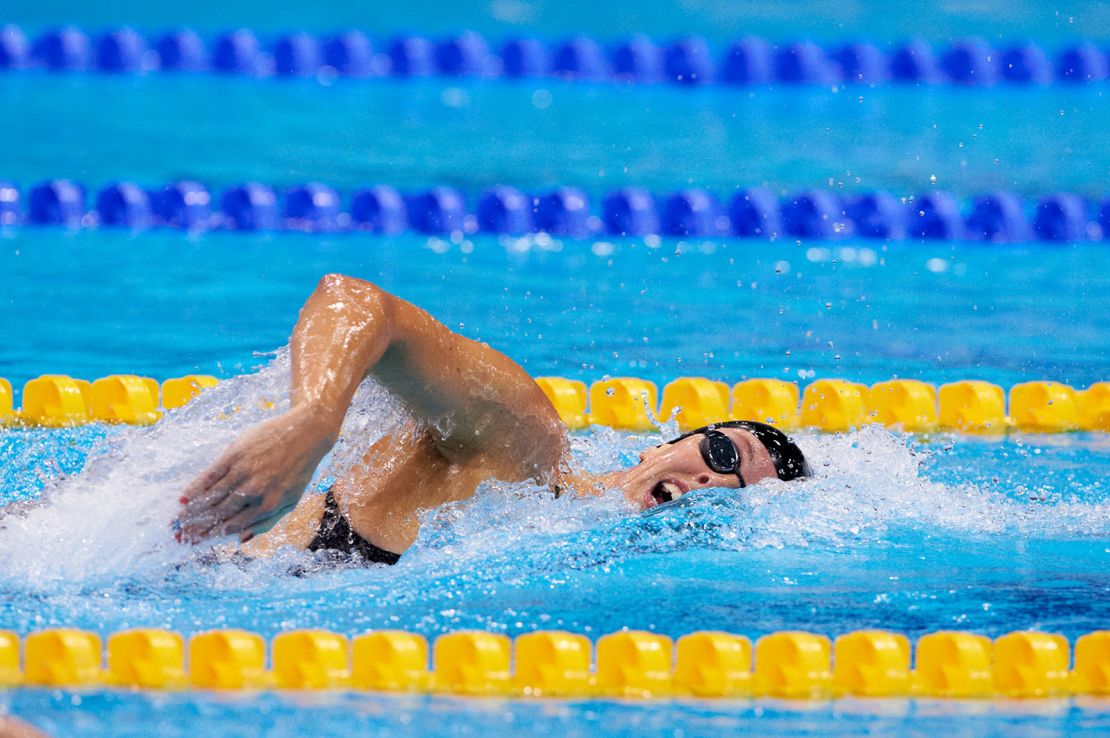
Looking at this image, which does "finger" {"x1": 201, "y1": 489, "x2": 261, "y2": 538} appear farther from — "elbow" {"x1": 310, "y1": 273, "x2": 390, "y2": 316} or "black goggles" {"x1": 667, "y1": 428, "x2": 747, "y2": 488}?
"black goggles" {"x1": 667, "y1": 428, "x2": 747, "y2": 488}

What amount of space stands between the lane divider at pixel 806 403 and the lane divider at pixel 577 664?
1.87m

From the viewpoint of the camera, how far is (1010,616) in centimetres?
303

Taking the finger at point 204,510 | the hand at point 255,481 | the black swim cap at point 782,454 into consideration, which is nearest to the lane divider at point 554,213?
the black swim cap at point 782,454

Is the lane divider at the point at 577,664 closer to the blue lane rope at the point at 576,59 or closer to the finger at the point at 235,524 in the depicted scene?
the finger at the point at 235,524

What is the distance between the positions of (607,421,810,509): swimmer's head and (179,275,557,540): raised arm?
12.9 inches

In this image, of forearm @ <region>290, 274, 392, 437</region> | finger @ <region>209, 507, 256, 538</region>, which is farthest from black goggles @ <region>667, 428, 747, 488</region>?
finger @ <region>209, 507, 256, 538</region>

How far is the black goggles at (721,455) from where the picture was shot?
3264mm

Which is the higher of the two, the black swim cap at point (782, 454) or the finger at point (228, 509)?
the black swim cap at point (782, 454)

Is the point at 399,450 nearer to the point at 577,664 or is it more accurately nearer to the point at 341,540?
the point at 341,540

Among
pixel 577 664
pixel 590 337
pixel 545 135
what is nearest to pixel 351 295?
pixel 577 664

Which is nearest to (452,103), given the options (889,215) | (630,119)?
(630,119)

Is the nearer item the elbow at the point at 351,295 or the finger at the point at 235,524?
the finger at the point at 235,524

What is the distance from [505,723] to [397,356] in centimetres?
63

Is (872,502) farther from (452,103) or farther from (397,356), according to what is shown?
(452,103)
